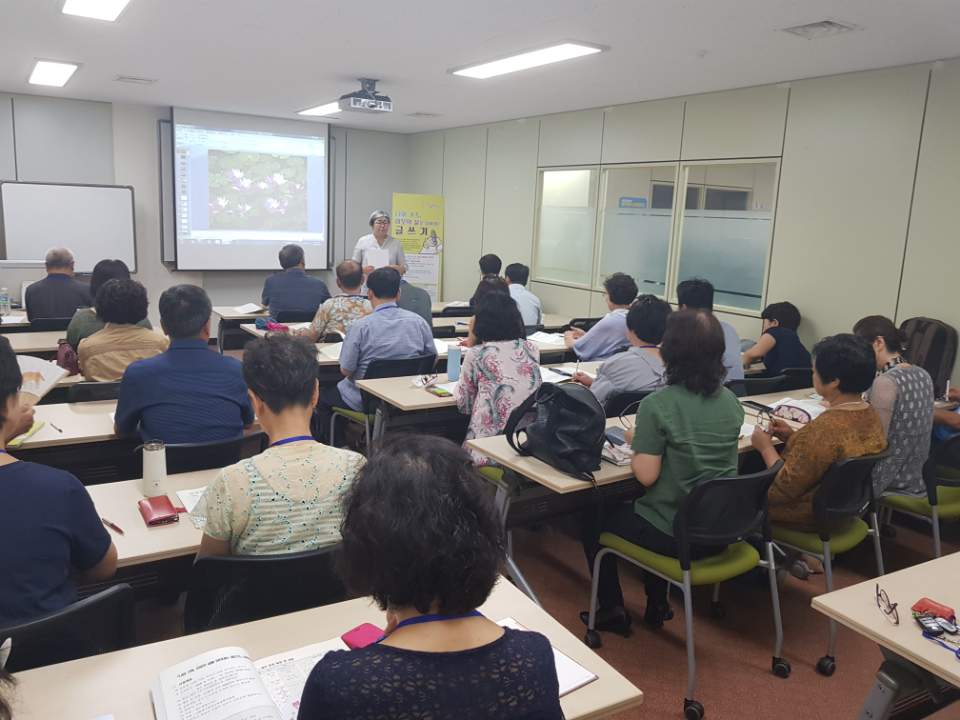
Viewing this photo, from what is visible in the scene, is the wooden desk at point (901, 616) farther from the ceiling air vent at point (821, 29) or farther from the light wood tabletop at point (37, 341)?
the light wood tabletop at point (37, 341)

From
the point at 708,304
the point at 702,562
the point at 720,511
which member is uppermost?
the point at 708,304

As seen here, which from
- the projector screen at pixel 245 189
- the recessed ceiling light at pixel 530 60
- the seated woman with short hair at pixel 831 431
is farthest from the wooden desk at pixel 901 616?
Result: the projector screen at pixel 245 189

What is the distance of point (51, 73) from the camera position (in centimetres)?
613

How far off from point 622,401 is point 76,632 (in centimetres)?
249

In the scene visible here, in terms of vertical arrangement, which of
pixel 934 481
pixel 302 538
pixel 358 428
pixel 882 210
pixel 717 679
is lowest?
pixel 717 679

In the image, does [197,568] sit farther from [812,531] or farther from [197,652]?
[812,531]

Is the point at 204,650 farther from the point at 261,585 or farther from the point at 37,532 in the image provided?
the point at 37,532

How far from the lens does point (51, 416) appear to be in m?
3.12

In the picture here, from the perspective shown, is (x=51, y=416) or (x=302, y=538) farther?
(x=51, y=416)

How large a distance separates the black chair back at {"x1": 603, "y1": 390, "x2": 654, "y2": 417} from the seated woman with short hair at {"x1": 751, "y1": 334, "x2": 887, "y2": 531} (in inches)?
25.3

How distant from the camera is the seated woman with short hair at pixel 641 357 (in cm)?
335

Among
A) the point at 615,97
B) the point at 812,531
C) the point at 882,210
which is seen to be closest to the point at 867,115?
the point at 882,210

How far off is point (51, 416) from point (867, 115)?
17.0 ft

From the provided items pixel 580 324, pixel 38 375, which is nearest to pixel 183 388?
pixel 38 375
